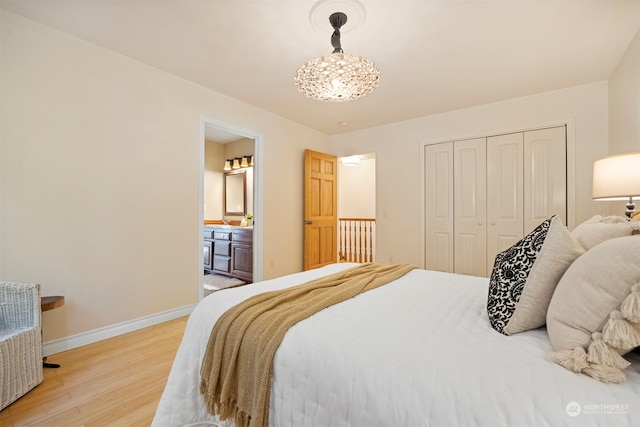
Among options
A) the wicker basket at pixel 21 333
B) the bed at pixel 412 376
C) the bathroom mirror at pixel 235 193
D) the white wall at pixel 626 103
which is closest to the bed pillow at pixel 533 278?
the bed at pixel 412 376

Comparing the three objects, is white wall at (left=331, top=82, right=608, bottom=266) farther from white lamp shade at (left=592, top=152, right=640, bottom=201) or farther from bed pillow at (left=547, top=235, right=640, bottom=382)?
bed pillow at (left=547, top=235, right=640, bottom=382)

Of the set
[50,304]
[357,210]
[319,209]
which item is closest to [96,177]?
[50,304]

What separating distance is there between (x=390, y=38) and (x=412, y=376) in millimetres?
2428

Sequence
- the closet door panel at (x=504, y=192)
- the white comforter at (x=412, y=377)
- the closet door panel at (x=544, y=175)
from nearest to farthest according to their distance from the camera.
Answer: the white comforter at (x=412, y=377), the closet door panel at (x=544, y=175), the closet door panel at (x=504, y=192)

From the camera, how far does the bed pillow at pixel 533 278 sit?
3.27ft

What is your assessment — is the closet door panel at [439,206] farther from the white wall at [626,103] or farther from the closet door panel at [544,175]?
the white wall at [626,103]

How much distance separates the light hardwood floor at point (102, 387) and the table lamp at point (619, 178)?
3.12 metres

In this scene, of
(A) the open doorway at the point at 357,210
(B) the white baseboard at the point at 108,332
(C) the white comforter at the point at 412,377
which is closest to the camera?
(C) the white comforter at the point at 412,377

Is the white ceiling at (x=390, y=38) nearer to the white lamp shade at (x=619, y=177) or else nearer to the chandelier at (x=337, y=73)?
the chandelier at (x=337, y=73)

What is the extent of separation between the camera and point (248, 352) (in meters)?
1.12

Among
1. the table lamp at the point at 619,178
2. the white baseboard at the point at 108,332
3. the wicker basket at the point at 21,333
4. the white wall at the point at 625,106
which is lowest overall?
the white baseboard at the point at 108,332

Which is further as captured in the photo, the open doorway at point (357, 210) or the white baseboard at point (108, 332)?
the open doorway at point (357, 210)

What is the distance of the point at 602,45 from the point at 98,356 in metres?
4.84

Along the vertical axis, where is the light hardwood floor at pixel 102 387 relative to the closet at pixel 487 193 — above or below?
below
